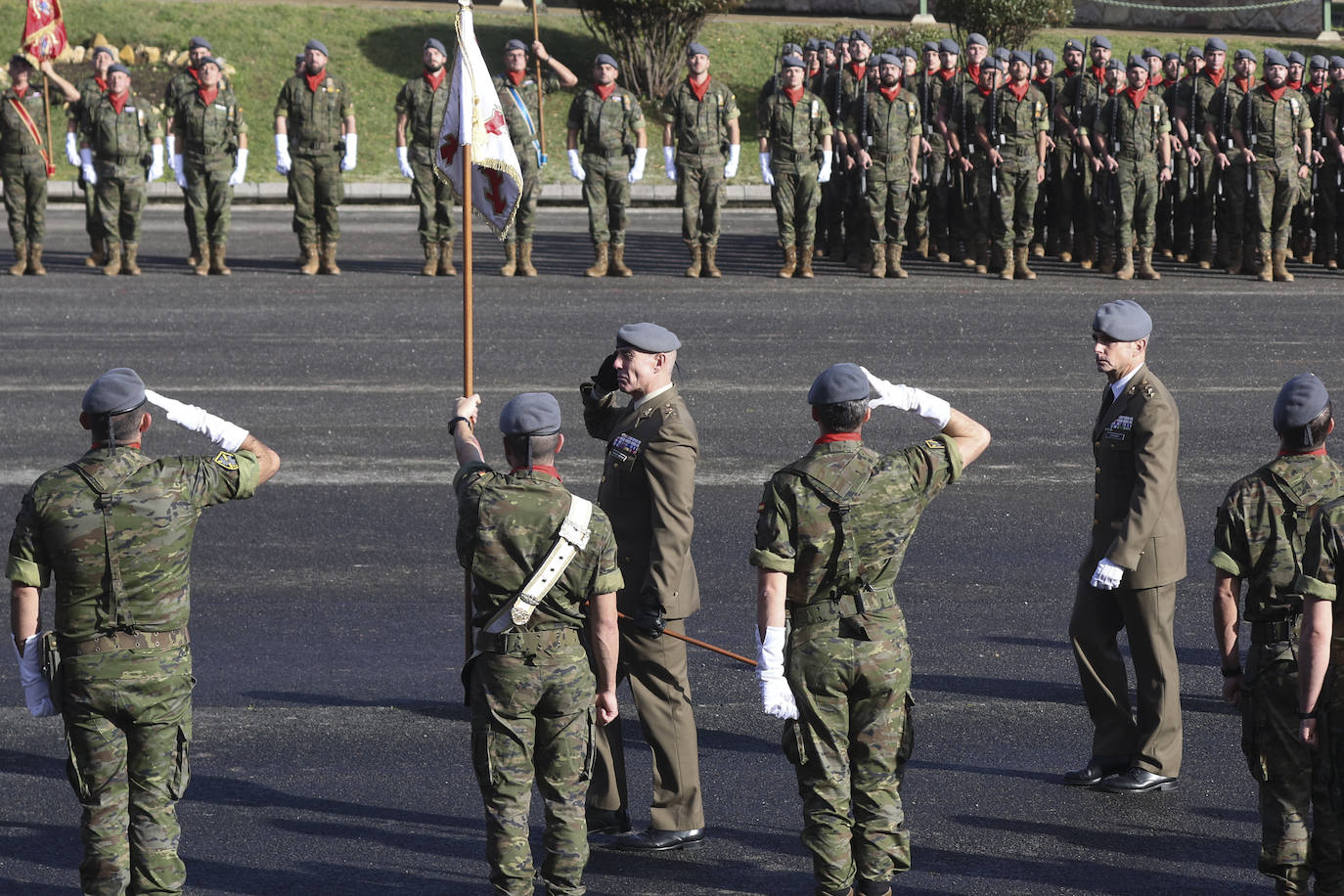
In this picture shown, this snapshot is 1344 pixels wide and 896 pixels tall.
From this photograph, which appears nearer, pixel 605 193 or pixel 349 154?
pixel 605 193

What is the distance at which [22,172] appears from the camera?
18844 millimetres

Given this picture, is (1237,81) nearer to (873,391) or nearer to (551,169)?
(551,169)

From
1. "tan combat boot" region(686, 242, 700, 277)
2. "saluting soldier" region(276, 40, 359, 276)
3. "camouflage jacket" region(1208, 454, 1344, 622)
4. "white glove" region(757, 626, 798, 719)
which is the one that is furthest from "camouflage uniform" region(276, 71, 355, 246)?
"camouflage jacket" region(1208, 454, 1344, 622)

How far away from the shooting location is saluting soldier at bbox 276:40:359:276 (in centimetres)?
1895

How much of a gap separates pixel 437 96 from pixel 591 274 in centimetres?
249

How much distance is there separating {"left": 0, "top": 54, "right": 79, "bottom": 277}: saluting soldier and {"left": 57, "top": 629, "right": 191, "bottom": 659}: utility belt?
1400cm

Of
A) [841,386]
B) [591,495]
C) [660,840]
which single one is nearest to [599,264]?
[591,495]

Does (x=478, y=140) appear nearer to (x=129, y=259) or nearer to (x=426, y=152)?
(x=426, y=152)

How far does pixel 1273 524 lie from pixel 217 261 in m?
14.9

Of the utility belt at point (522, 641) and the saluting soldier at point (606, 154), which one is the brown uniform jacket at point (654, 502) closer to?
the utility belt at point (522, 641)

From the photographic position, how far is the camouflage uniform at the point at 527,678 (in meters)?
5.67

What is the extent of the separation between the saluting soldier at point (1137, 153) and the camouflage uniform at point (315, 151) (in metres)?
8.27

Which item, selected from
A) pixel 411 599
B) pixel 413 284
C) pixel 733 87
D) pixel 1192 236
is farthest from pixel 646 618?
pixel 733 87

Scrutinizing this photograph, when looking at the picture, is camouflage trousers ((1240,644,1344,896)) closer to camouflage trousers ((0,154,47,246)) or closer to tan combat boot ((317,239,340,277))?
tan combat boot ((317,239,340,277))
